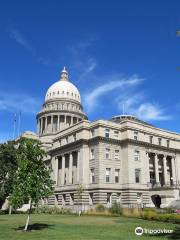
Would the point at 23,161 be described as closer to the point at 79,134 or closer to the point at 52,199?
the point at 79,134

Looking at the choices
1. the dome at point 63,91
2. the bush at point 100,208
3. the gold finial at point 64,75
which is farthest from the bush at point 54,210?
the gold finial at point 64,75

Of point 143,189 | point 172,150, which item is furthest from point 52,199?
point 172,150

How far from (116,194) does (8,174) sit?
2370cm

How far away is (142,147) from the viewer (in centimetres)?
6962

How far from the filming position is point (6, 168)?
64.2 metres

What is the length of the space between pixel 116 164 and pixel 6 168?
23685mm

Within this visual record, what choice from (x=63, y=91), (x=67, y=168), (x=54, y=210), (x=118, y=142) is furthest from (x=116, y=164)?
(x=63, y=91)

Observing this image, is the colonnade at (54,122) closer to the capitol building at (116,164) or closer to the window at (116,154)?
the capitol building at (116,164)

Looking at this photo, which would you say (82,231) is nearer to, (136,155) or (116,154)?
(116,154)

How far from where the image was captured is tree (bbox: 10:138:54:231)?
30.5 metres

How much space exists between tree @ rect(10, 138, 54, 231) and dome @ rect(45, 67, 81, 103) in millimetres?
77760

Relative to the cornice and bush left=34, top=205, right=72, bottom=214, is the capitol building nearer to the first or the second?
the cornice

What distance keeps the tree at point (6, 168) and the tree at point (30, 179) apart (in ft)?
106

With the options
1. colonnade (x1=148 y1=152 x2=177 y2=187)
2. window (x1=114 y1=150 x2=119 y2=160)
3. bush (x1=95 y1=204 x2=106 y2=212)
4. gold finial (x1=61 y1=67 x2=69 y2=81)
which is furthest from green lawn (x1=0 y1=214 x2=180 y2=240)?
gold finial (x1=61 y1=67 x2=69 y2=81)
